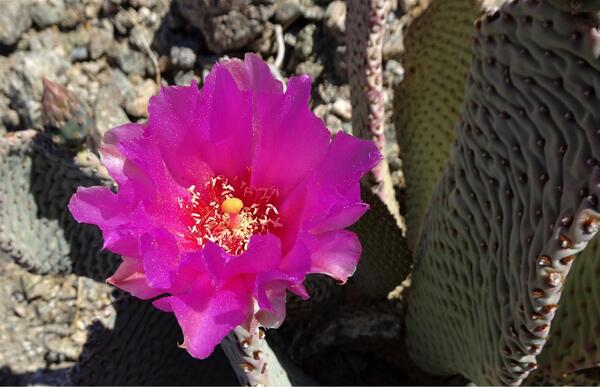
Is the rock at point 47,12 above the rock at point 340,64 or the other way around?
the other way around

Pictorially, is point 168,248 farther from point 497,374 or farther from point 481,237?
point 497,374

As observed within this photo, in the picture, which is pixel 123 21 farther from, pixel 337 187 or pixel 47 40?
pixel 337 187

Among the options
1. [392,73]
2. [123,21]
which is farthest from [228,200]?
[123,21]

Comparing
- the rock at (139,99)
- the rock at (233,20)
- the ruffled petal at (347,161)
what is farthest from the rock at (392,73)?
the ruffled petal at (347,161)

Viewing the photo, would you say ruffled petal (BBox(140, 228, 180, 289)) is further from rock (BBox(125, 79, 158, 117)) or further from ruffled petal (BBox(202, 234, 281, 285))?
rock (BBox(125, 79, 158, 117))

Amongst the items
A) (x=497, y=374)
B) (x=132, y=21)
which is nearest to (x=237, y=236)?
(x=497, y=374)

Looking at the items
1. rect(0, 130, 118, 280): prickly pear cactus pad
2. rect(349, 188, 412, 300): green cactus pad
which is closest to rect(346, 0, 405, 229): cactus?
rect(349, 188, 412, 300): green cactus pad

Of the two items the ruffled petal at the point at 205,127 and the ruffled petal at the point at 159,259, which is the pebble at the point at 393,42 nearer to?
the ruffled petal at the point at 205,127
